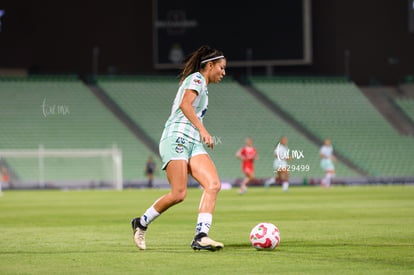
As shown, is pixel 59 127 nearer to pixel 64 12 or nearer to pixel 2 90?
pixel 2 90

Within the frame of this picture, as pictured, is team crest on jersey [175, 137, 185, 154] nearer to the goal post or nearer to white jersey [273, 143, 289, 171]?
white jersey [273, 143, 289, 171]

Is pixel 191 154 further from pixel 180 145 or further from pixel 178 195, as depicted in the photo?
pixel 178 195

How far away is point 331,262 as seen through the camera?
30.9 feet

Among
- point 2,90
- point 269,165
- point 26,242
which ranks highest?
point 26,242

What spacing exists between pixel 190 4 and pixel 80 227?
103ft

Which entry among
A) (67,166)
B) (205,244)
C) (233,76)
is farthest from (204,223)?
(233,76)

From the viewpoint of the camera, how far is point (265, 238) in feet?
35.2

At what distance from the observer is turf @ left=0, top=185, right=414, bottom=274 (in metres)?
9.05

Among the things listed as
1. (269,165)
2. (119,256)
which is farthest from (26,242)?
(269,165)

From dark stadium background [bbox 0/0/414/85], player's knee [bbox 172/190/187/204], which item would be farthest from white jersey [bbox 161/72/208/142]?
dark stadium background [bbox 0/0/414/85]

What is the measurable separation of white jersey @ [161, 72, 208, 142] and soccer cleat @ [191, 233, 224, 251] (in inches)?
45.8

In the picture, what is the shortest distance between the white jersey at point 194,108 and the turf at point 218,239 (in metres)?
1.40

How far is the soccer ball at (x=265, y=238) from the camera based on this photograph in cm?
1074

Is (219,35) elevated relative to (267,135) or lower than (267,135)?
elevated
